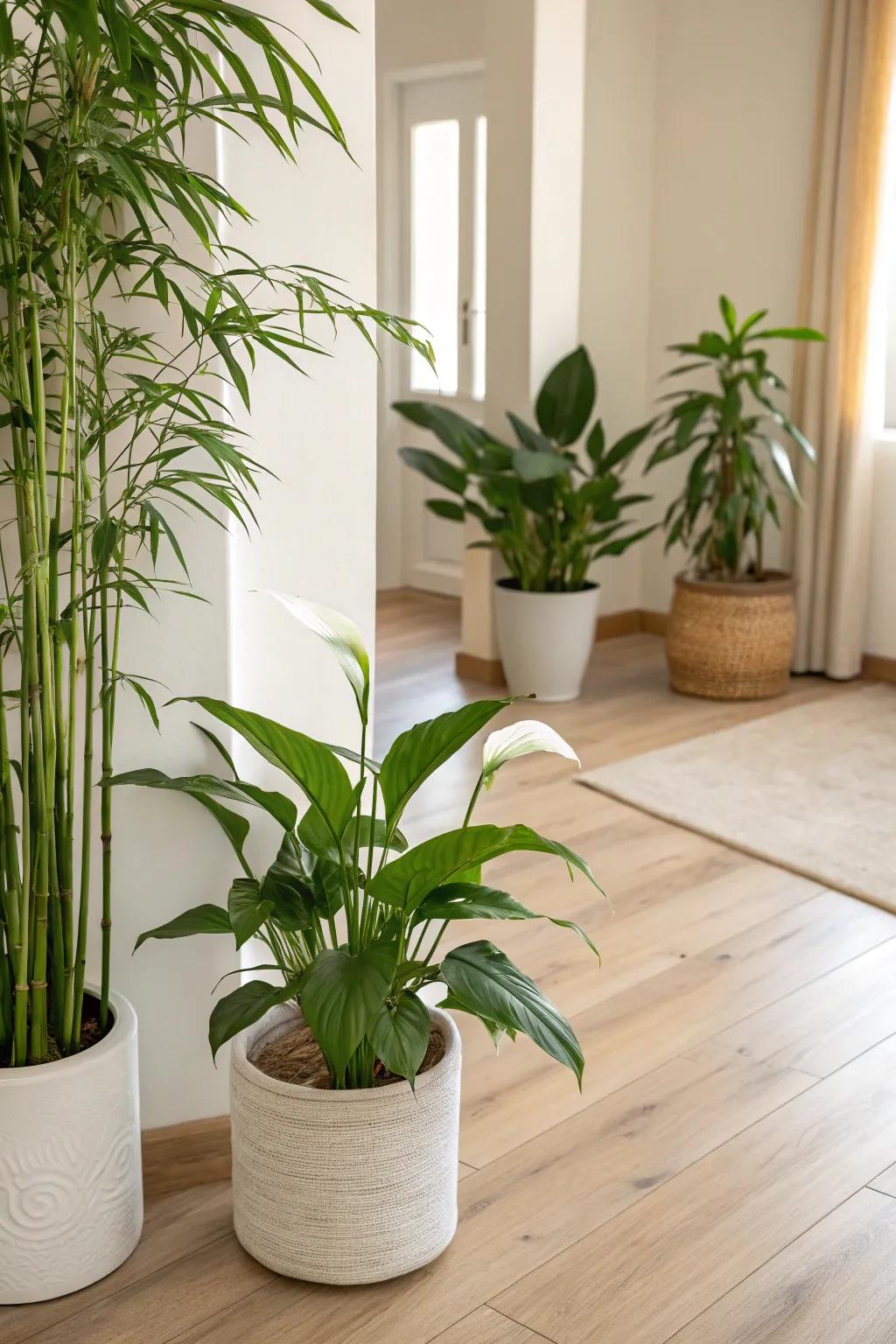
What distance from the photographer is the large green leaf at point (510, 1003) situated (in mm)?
1753

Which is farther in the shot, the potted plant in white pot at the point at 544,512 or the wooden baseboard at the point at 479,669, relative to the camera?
the wooden baseboard at the point at 479,669

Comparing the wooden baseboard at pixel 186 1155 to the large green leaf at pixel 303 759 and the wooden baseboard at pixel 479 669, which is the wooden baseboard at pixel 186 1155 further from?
the wooden baseboard at pixel 479 669

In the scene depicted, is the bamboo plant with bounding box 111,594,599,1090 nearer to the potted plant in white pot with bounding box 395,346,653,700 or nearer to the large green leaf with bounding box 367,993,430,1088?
the large green leaf with bounding box 367,993,430,1088

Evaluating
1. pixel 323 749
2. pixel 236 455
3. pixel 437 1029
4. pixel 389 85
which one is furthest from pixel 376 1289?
pixel 389 85

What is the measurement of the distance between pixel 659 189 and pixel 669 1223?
14.1 ft

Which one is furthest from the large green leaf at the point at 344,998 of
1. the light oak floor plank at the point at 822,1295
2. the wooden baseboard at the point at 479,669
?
the wooden baseboard at the point at 479,669

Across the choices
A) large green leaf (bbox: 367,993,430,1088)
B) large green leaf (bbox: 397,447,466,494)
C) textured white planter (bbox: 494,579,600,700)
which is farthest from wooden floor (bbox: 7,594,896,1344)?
large green leaf (bbox: 397,447,466,494)

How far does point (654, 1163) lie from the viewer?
7.37 feet

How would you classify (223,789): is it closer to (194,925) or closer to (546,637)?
(194,925)

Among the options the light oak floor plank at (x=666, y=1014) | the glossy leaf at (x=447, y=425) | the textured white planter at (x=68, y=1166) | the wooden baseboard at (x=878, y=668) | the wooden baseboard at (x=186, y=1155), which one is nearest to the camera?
the textured white planter at (x=68, y=1166)

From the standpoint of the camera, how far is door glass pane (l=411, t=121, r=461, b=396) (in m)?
6.15

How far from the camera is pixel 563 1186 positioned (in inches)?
85.8

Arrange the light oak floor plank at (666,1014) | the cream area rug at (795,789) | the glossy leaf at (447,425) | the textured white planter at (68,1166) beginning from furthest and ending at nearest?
the glossy leaf at (447,425)
the cream area rug at (795,789)
the light oak floor plank at (666,1014)
the textured white planter at (68,1166)

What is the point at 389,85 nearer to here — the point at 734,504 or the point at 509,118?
the point at 509,118
